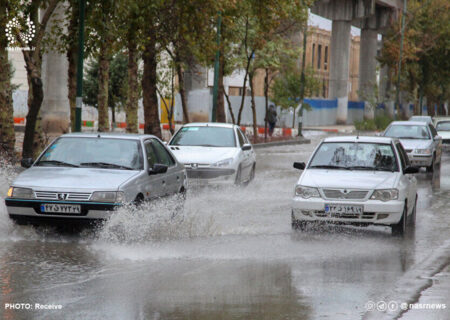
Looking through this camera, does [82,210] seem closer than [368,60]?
Yes

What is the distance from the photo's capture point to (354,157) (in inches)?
508

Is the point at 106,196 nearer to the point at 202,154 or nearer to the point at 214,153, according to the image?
the point at 202,154

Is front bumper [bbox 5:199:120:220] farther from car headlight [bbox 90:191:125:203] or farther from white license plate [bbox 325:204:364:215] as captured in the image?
white license plate [bbox 325:204:364:215]

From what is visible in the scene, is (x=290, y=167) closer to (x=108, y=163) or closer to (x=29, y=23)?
(x=29, y=23)

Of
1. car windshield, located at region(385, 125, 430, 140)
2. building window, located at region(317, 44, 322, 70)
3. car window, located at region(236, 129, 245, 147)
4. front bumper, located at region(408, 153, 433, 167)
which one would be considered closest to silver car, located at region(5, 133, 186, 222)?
car window, located at region(236, 129, 245, 147)

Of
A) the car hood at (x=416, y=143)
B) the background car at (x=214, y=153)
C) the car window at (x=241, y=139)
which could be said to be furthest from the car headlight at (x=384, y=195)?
the car hood at (x=416, y=143)

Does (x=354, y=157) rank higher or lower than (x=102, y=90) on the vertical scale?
lower

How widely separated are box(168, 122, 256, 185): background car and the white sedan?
4.70 m

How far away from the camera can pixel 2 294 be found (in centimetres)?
751

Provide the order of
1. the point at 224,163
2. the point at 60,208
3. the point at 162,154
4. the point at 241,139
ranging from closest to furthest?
the point at 60,208
the point at 162,154
the point at 224,163
the point at 241,139

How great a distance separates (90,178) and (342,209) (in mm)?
3429

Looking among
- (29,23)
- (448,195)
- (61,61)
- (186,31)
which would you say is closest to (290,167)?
(186,31)

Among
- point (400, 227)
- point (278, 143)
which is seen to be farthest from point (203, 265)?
point (278, 143)

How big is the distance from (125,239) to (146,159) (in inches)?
55.7
